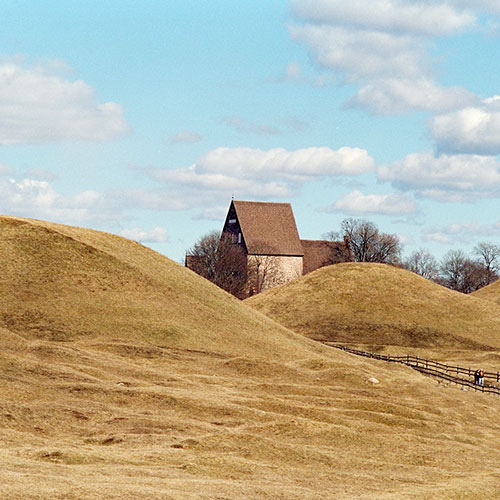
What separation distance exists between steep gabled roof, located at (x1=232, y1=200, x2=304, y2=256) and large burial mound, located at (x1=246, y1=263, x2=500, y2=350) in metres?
25.0

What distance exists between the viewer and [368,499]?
27.7m

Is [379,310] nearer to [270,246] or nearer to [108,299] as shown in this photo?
[270,246]

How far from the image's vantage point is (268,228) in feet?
510

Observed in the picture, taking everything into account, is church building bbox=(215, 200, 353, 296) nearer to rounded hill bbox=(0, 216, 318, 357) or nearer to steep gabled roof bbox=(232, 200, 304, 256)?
steep gabled roof bbox=(232, 200, 304, 256)

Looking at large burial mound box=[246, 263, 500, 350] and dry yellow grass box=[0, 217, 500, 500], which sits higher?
large burial mound box=[246, 263, 500, 350]

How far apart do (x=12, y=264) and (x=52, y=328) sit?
1286 centimetres

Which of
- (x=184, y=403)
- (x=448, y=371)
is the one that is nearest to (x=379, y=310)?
(x=448, y=371)

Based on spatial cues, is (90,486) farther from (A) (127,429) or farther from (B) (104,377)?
(B) (104,377)

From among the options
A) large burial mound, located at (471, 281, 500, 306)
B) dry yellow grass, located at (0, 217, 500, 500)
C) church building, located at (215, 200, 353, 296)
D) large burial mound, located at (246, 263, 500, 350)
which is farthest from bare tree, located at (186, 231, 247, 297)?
dry yellow grass, located at (0, 217, 500, 500)

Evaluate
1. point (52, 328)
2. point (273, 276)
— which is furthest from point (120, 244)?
point (273, 276)

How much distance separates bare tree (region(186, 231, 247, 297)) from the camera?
466ft

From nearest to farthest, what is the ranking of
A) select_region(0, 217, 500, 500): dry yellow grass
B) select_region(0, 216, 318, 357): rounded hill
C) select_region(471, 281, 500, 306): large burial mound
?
select_region(0, 217, 500, 500): dry yellow grass < select_region(0, 216, 318, 357): rounded hill < select_region(471, 281, 500, 306): large burial mound

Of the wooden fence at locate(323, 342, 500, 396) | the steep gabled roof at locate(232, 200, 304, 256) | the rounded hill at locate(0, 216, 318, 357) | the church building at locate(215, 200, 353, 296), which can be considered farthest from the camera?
the steep gabled roof at locate(232, 200, 304, 256)

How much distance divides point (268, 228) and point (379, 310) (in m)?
47.8
